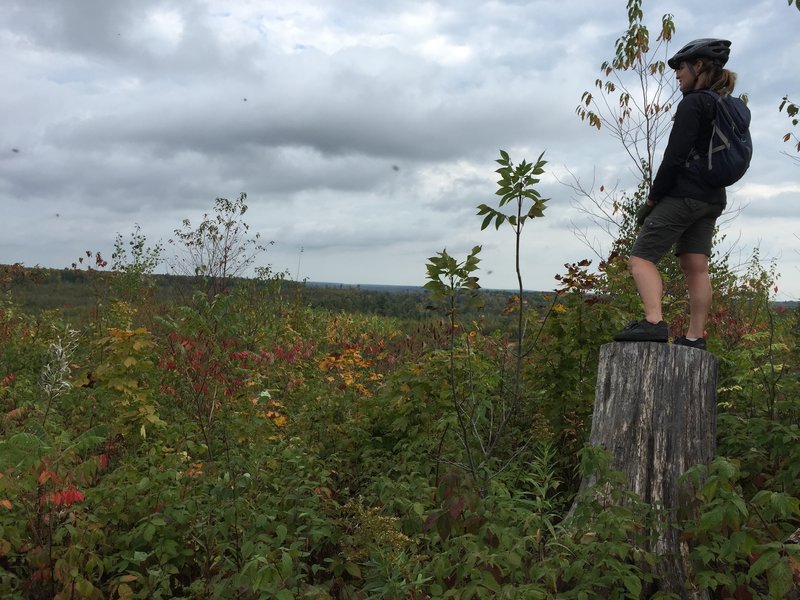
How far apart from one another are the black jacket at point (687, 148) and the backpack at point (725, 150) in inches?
1.5

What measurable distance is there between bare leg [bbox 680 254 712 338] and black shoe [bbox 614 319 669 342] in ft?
1.78

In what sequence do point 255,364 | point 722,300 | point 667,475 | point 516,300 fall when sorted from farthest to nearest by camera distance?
point 722,300, point 255,364, point 516,300, point 667,475

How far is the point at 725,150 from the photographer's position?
3.70 m

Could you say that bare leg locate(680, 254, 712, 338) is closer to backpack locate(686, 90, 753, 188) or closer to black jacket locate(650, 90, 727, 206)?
black jacket locate(650, 90, 727, 206)

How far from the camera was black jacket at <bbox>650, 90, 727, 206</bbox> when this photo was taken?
12.2 feet

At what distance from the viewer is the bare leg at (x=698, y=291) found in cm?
414

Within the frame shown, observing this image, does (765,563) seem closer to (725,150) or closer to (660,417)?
(660,417)

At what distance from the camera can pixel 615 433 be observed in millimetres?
3543

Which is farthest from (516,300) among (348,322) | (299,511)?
(348,322)

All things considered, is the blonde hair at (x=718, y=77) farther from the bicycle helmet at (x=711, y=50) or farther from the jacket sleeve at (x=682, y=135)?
the jacket sleeve at (x=682, y=135)

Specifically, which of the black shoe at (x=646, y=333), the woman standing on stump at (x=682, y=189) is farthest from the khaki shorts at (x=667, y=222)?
the black shoe at (x=646, y=333)

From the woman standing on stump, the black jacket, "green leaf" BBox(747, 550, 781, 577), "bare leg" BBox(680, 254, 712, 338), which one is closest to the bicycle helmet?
the woman standing on stump

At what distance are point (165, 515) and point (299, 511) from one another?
67 cm

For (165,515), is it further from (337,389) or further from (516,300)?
(516,300)
